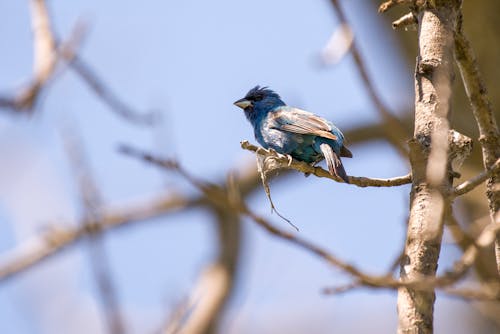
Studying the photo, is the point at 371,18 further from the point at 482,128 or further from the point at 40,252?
the point at 482,128

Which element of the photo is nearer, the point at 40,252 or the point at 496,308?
the point at 496,308

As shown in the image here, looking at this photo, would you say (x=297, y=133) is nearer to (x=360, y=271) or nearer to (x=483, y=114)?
(x=483, y=114)

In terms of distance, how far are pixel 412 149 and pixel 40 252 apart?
5655mm

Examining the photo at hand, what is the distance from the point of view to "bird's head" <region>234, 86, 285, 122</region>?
5.99 m

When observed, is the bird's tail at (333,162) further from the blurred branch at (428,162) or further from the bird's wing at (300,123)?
the blurred branch at (428,162)

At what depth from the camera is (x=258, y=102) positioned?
616 centimetres

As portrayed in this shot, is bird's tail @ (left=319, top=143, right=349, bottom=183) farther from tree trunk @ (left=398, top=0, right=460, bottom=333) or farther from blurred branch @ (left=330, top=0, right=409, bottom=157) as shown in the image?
blurred branch @ (left=330, top=0, right=409, bottom=157)

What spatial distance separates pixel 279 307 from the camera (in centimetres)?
1145

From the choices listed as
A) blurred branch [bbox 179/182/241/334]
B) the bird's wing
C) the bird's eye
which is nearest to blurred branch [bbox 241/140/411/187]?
the bird's wing

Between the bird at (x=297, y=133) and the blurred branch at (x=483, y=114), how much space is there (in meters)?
1.16

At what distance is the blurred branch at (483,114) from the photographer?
2.81m

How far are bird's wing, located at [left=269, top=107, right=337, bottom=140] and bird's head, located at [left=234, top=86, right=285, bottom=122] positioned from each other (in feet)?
1.00

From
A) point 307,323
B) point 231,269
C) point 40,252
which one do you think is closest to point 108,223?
point 40,252

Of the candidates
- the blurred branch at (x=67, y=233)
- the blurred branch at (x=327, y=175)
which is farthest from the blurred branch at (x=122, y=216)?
the blurred branch at (x=327, y=175)
